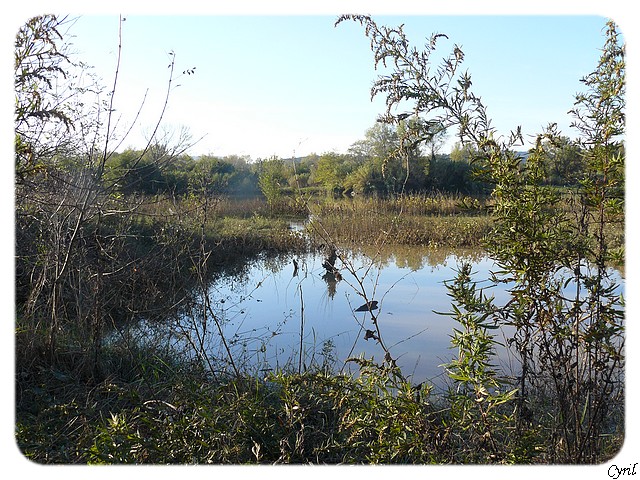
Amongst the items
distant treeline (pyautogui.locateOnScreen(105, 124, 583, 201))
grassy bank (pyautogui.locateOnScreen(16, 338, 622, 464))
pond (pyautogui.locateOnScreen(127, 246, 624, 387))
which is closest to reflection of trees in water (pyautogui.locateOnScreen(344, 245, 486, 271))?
pond (pyautogui.locateOnScreen(127, 246, 624, 387))

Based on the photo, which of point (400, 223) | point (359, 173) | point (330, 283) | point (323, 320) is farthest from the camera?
point (359, 173)

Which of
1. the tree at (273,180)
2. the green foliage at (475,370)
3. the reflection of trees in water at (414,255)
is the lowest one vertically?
the reflection of trees in water at (414,255)

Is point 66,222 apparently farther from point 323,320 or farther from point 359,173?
point 359,173

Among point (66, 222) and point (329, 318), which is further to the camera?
point (329, 318)

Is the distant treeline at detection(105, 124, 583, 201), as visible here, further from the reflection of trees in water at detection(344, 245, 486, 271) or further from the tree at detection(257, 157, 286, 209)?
the reflection of trees in water at detection(344, 245, 486, 271)

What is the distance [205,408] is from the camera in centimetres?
280

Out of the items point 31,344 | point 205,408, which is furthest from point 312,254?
point 205,408

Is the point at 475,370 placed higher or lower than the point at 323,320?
higher

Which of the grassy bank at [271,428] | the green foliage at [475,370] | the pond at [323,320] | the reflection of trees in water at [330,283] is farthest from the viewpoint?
the reflection of trees in water at [330,283]

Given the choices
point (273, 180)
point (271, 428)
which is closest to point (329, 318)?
point (271, 428)

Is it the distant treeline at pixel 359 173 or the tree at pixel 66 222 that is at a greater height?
the distant treeline at pixel 359 173

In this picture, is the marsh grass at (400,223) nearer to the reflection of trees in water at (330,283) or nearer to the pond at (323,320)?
Result: the reflection of trees in water at (330,283)

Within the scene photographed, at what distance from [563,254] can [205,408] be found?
1.79 metres

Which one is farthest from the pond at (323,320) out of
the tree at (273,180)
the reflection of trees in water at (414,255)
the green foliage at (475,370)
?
the tree at (273,180)
